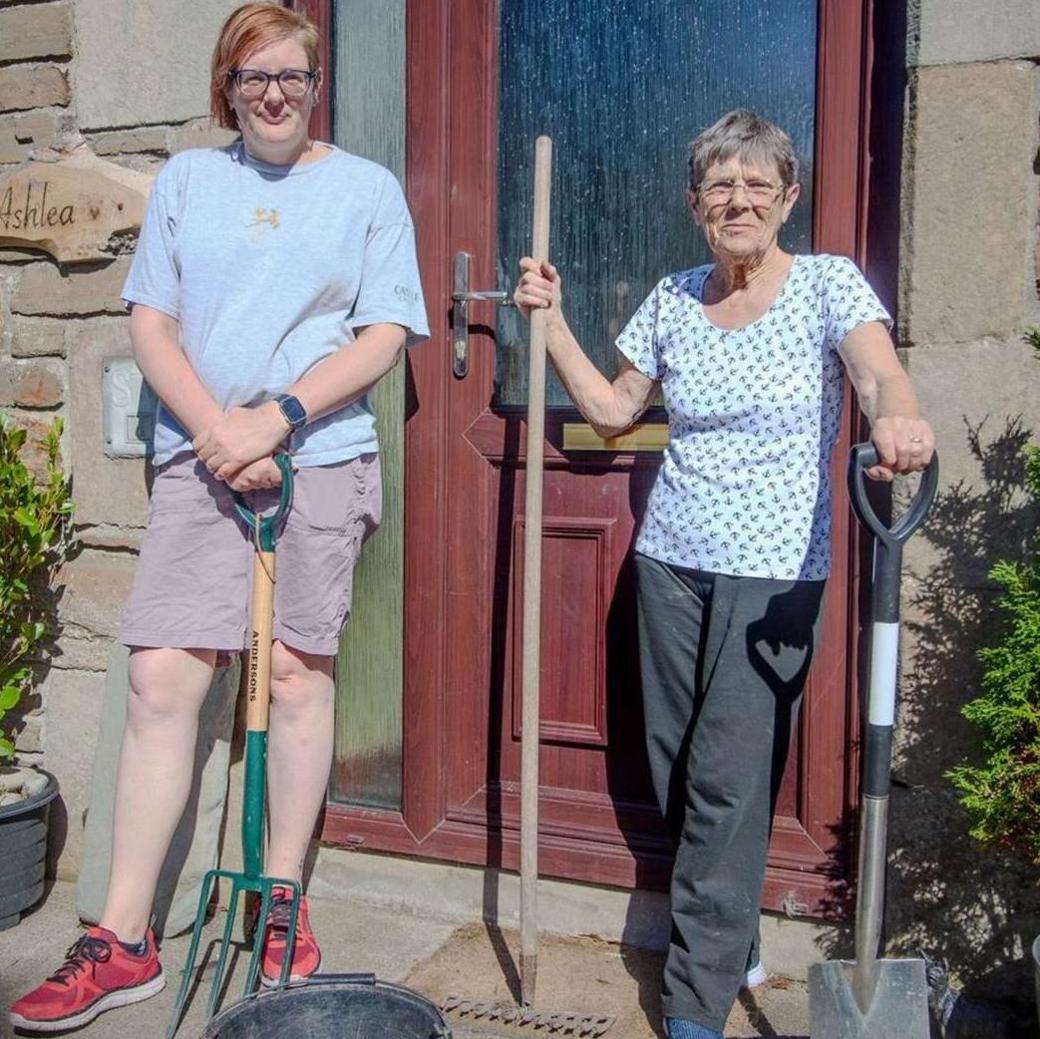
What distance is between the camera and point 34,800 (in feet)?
11.2

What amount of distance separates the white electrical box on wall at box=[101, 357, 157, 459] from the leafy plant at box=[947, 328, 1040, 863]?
2234 mm

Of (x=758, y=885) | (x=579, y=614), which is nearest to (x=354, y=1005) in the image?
(x=758, y=885)

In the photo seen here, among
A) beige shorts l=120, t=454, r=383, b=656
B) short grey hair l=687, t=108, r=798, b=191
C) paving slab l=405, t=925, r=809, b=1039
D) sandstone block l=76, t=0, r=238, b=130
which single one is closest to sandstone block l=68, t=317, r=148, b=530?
sandstone block l=76, t=0, r=238, b=130

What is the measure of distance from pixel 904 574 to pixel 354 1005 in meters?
1.47

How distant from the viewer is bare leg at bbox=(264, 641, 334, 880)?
2.95 meters

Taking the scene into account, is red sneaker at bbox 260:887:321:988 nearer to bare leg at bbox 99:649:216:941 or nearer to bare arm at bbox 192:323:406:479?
bare leg at bbox 99:649:216:941

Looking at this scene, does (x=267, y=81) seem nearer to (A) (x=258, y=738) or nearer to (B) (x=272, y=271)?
(B) (x=272, y=271)

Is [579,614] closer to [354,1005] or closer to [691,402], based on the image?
[691,402]

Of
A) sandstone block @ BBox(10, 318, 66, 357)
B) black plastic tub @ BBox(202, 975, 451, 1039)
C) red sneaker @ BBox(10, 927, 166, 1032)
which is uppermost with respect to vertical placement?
sandstone block @ BBox(10, 318, 66, 357)

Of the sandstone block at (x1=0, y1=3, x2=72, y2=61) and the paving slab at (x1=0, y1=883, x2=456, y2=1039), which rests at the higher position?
the sandstone block at (x1=0, y1=3, x2=72, y2=61)

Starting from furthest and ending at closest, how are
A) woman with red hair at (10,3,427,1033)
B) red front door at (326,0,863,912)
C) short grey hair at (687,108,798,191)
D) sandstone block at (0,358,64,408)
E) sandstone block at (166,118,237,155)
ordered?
sandstone block at (0,358,64,408)
sandstone block at (166,118,237,155)
red front door at (326,0,863,912)
woman with red hair at (10,3,427,1033)
short grey hair at (687,108,798,191)

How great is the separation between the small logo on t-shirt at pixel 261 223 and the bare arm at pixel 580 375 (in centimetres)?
57

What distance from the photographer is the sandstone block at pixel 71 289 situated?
3.56 meters

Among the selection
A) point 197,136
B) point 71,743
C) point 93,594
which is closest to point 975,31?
point 197,136
